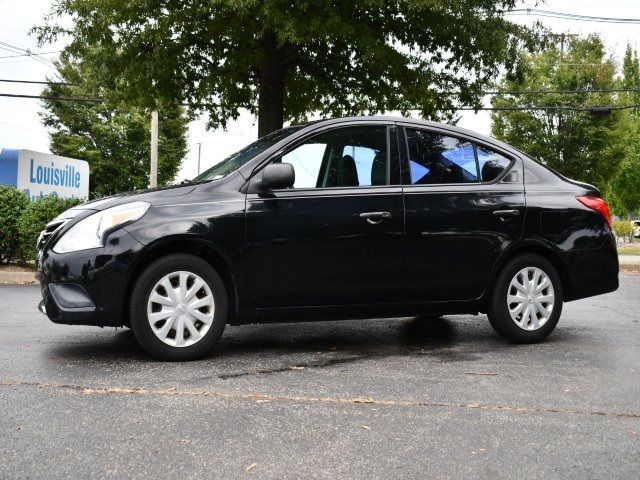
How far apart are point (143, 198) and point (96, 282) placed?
2.22 feet

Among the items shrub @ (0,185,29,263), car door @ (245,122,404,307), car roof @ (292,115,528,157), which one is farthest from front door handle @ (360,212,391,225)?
shrub @ (0,185,29,263)

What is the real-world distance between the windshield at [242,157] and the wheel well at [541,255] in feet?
A: 6.39

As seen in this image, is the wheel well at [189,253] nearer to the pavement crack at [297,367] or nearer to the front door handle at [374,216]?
the pavement crack at [297,367]

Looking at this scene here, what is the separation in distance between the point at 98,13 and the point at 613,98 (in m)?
26.1

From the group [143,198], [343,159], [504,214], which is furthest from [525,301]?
[143,198]

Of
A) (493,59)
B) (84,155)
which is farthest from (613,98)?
(84,155)

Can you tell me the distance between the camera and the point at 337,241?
526 cm

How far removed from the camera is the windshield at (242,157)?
213 inches

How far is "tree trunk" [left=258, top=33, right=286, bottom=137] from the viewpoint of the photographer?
15.1 metres

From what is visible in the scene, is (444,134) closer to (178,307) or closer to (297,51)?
(178,307)

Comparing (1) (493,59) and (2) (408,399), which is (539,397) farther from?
(1) (493,59)

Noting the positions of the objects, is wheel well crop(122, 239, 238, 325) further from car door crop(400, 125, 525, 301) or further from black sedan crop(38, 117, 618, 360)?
car door crop(400, 125, 525, 301)

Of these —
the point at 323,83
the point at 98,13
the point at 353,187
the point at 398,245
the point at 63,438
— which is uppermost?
the point at 98,13

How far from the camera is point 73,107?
149ft
